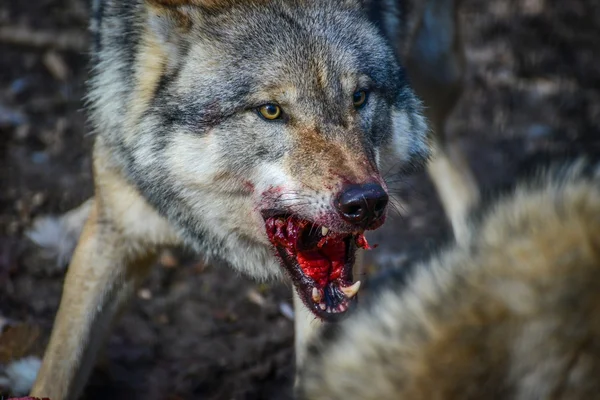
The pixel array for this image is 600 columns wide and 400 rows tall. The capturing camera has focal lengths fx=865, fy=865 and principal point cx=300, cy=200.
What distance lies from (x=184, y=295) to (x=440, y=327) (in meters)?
3.00

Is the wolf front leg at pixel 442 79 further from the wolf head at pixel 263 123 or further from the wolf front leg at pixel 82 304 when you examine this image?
the wolf front leg at pixel 82 304

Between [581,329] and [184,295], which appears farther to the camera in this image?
[184,295]

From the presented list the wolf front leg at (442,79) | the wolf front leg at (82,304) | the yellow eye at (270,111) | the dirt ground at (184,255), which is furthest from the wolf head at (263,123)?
the wolf front leg at (442,79)

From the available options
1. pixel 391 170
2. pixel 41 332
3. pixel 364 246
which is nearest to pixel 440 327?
pixel 364 246

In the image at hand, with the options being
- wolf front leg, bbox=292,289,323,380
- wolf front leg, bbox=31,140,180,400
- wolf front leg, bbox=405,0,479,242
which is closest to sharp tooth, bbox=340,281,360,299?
wolf front leg, bbox=292,289,323,380

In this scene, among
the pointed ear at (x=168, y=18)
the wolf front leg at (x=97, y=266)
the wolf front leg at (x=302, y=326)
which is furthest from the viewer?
the wolf front leg at (x=302, y=326)

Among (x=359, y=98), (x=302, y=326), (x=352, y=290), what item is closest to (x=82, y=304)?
(x=302, y=326)

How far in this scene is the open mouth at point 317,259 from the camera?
10.7 feet

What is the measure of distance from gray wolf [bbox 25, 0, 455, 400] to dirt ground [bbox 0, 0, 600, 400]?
395mm

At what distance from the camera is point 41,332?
420cm

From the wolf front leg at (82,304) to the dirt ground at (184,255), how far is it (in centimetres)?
38

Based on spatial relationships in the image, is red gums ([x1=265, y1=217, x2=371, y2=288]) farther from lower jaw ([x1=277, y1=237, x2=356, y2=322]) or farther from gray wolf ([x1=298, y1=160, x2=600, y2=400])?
gray wolf ([x1=298, y1=160, x2=600, y2=400])

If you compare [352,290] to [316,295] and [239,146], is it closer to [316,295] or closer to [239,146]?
[316,295]

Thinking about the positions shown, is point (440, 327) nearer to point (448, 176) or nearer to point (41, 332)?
point (41, 332)
